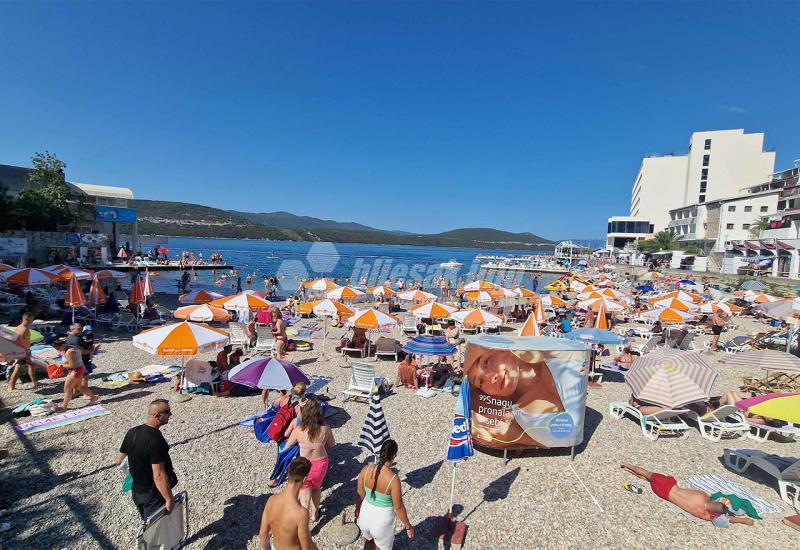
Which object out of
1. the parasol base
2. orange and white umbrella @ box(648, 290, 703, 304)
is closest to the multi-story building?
orange and white umbrella @ box(648, 290, 703, 304)

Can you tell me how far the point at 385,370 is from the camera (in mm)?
11930

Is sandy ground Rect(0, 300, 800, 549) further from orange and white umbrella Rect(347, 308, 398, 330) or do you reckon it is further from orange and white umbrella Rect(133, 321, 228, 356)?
orange and white umbrella Rect(347, 308, 398, 330)

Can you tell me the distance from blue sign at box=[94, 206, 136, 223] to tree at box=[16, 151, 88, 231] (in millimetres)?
1634

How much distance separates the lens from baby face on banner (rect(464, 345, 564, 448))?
607 cm

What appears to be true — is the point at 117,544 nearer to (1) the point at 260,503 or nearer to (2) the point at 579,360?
(1) the point at 260,503

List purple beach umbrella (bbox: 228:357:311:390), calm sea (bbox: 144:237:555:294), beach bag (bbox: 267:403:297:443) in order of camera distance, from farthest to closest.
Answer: calm sea (bbox: 144:237:555:294) → purple beach umbrella (bbox: 228:357:311:390) → beach bag (bbox: 267:403:297:443)

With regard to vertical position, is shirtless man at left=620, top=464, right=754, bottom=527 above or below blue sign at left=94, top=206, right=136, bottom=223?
below

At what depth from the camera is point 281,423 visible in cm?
560

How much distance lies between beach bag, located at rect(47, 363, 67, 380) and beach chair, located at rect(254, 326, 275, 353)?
504 cm

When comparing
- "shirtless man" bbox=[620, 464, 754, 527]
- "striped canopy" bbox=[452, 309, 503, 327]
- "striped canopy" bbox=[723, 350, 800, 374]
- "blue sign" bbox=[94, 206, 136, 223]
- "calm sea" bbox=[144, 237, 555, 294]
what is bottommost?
"calm sea" bbox=[144, 237, 555, 294]

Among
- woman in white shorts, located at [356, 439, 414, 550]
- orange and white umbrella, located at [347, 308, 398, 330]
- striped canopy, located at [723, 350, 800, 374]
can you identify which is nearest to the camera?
woman in white shorts, located at [356, 439, 414, 550]

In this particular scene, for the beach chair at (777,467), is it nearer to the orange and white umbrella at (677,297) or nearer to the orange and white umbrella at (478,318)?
the orange and white umbrella at (478,318)

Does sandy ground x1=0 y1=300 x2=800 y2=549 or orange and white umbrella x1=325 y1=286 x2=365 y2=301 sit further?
orange and white umbrella x1=325 y1=286 x2=365 y2=301

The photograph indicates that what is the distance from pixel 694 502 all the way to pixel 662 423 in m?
2.82
